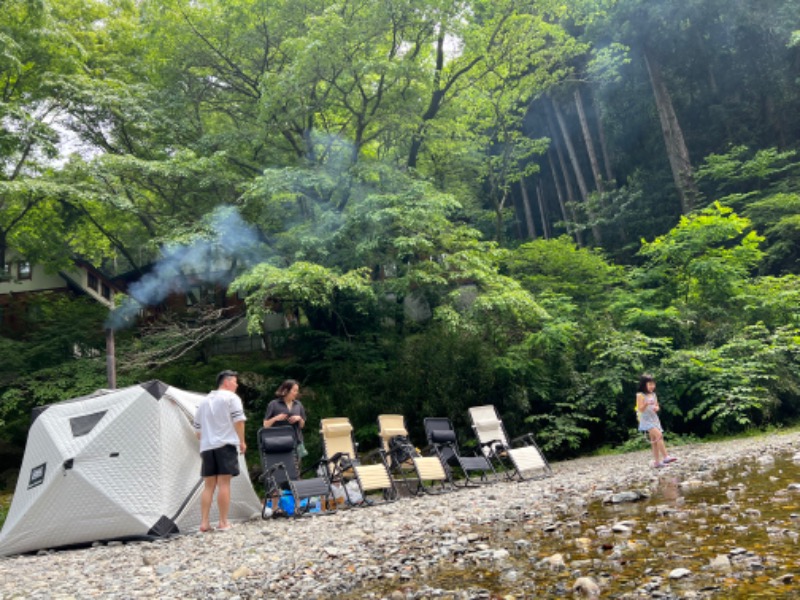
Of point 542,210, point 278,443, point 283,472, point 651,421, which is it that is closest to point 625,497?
point 651,421

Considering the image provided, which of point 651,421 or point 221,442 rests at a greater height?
point 221,442

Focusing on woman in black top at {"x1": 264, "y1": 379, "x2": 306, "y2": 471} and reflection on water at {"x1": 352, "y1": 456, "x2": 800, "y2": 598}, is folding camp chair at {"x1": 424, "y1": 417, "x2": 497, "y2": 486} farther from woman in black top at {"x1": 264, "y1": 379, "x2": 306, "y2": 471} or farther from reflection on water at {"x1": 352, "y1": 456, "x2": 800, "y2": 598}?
reflection on water at {"x1": 352, "y1": 456, "x2": 800, "y2": 598}

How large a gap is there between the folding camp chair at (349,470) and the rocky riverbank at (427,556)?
0.53 metres

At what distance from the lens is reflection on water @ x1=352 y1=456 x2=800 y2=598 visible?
290cm

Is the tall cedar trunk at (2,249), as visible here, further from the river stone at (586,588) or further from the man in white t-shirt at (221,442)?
the river stone at (586,588)

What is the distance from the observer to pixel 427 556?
4.02 meters

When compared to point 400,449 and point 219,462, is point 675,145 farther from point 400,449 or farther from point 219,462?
point 219,462

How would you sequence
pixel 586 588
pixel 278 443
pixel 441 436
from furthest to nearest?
pixel 441 436 < pixel 278 443 < pixel 586 588

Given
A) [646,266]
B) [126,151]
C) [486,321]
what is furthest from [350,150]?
[646,266]

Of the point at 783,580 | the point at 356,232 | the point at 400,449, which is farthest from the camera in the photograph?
the point at 356,232

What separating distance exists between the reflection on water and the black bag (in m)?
3.31

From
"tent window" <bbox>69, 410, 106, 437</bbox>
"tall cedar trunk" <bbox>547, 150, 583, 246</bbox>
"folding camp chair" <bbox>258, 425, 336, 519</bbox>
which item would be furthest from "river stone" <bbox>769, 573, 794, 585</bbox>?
"tall cedar trunk" <bbox>547, 150, 583, 246</bbox>

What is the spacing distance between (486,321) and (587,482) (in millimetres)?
6137

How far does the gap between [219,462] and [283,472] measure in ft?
3.69
